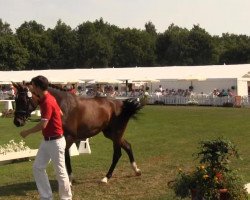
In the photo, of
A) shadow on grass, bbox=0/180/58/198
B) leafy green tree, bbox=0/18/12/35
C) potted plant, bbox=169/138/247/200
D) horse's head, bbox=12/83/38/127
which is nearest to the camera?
potted plant, bbox=169/138/247/200

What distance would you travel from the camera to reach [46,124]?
7.39m

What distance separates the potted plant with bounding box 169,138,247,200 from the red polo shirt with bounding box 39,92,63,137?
2.00 m

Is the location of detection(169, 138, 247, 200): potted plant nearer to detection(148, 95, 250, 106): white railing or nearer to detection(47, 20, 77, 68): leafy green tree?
detection(148, 95, 250, 106): white railing

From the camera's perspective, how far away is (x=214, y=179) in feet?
22.8

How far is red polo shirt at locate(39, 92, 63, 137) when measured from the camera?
24.6 ft

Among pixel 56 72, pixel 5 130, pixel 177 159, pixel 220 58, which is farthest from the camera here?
pixel 220 58

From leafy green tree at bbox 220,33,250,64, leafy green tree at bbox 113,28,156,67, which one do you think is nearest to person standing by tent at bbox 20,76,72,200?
leafy green tree at bbox 220,33,250,64

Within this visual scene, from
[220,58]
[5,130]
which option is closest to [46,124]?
[5,130]

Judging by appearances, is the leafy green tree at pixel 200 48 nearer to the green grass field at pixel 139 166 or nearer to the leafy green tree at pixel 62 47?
the leafy green tree at pixel 62 47

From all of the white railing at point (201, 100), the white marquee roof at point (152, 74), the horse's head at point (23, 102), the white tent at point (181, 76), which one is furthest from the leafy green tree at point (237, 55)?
the horse's head at point (23, 102)

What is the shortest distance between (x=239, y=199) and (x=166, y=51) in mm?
101946

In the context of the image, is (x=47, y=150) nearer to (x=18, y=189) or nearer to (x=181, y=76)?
(x=18, y=189)

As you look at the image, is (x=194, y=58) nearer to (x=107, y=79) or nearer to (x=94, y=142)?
(x=107, y=79)

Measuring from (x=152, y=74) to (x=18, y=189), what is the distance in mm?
41998
